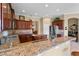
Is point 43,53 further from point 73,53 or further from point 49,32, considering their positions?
point 73,53

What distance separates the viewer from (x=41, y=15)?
5.54ft

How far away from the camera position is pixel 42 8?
1.64 meters

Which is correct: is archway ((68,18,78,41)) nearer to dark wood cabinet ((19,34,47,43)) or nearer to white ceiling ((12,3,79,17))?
white ceiling ((12,3,79,17))

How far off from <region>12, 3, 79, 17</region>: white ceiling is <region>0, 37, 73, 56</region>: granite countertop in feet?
1.41

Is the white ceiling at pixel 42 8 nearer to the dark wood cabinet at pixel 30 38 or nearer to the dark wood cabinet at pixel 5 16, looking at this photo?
the dark wood cabinet at pixel 5 16

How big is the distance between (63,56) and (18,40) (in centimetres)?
70

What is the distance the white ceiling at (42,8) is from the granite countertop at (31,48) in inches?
16.9

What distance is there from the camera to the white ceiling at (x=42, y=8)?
5.27 feet

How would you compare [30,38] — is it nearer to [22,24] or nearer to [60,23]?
[22,24]

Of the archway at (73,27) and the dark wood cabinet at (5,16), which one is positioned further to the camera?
the archway at (73,27)

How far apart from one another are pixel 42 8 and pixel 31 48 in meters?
0.62

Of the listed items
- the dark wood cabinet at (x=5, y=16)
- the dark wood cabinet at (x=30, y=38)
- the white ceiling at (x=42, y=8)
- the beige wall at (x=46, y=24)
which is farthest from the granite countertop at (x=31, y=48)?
the white ceiling at (x=42, y=8)

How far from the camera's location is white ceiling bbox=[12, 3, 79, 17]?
5.27 feet

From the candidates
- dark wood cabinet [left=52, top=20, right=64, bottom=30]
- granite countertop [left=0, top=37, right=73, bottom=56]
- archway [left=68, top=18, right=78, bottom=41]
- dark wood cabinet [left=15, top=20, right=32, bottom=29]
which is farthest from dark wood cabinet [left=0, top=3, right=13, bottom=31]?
archway [left=68, top=18, right=78, bottom=41]
